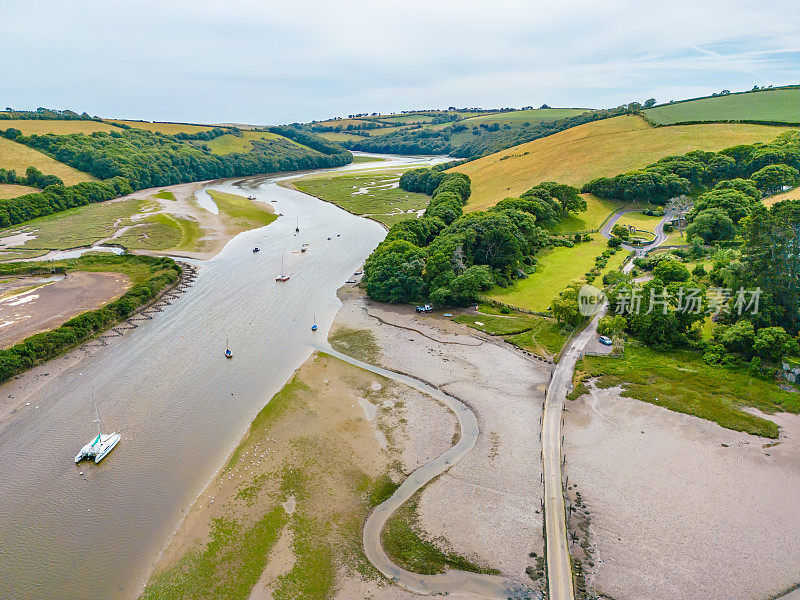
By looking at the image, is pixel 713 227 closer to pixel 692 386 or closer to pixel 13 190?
pixel 692 386

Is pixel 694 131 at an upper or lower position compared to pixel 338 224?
upper

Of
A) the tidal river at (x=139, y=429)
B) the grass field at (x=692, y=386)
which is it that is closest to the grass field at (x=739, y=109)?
the grass field at (x=692, y=386)

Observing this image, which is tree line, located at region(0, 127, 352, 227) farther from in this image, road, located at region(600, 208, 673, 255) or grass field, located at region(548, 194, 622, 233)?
road, located at region(600, 208, 673, 255)

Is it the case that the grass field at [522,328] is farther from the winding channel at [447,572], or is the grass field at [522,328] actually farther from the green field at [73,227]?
the green field at [73,227]

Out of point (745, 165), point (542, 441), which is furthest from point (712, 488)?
point (745, 165)

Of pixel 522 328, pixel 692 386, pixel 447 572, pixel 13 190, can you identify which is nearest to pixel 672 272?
pixel 692 386

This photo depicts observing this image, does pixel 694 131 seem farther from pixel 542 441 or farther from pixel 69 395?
pixel 69 395
